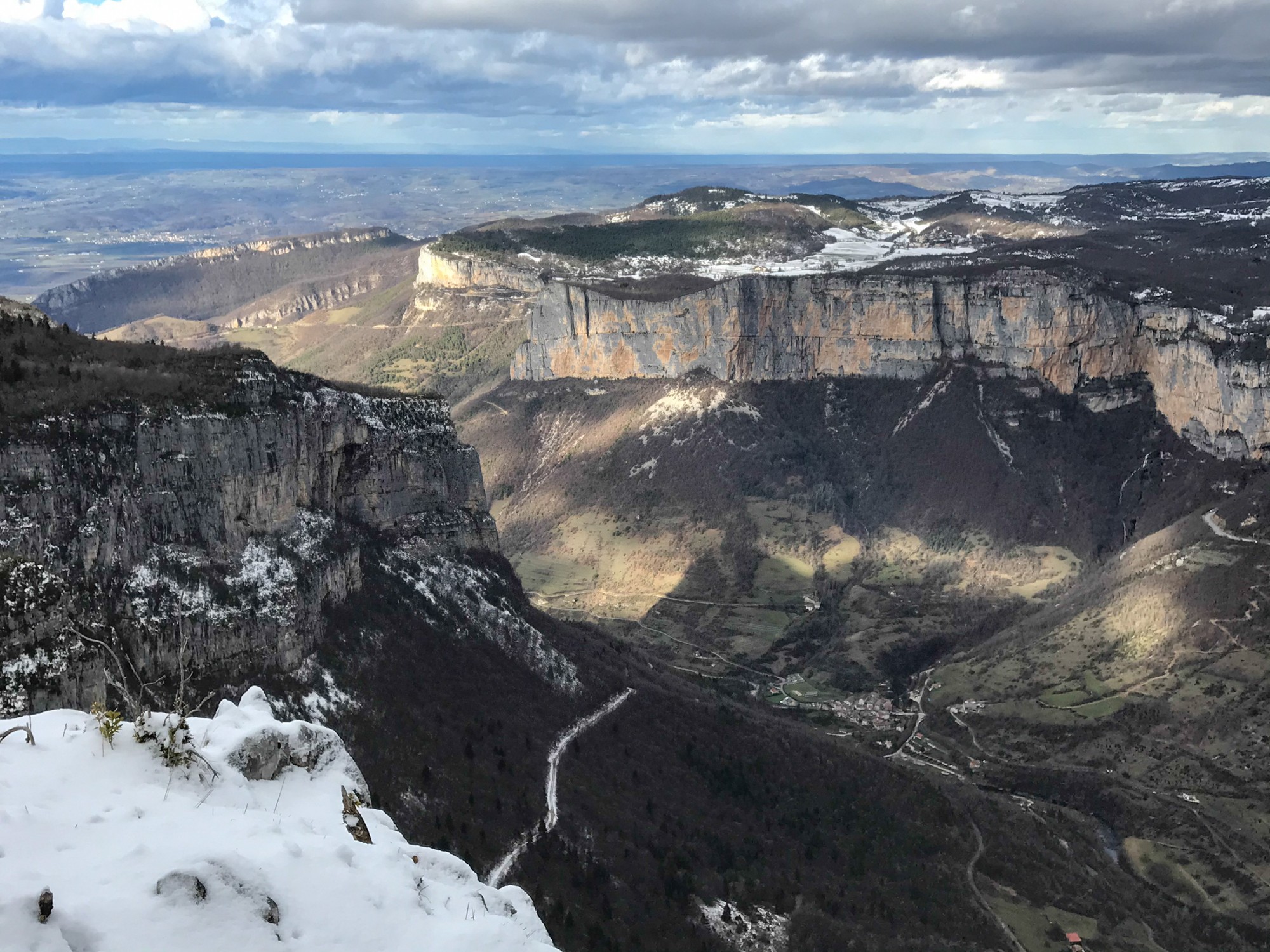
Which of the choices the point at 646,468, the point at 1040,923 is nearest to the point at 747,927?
the point at 1040,923

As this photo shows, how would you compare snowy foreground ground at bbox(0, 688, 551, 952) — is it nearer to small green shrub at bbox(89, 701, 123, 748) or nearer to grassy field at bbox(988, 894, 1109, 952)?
small green shrub at bbox(89, 701, 123, 748)

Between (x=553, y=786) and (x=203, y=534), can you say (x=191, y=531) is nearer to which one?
(x=203, y=534)

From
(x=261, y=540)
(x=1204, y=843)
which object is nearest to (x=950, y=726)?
(x=1204, y=843)

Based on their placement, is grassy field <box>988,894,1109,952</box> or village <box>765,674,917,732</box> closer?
grassy field <box>988,894,1109,952</box>

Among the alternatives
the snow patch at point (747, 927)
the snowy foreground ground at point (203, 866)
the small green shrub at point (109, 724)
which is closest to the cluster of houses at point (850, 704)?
the snow patch at point (747, 927)

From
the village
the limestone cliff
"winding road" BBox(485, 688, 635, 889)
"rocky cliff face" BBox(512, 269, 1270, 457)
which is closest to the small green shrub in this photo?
the limestone cliff
